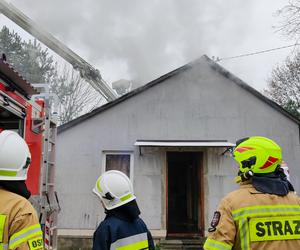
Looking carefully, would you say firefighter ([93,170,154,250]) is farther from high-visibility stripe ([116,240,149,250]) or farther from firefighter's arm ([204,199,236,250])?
firefighter's arm ([204,199,236,250])

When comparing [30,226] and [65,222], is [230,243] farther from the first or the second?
[65,222]

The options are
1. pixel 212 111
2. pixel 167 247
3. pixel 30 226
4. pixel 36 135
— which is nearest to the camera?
pixel 30 226

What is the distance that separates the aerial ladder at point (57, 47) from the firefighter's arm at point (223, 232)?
5.60 metres

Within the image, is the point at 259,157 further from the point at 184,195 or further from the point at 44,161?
the point at 184,195

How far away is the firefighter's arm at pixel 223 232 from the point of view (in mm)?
1719

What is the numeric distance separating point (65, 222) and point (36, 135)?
4.28m

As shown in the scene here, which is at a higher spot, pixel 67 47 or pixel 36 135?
pixel 67 47

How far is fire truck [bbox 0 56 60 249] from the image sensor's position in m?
3.29

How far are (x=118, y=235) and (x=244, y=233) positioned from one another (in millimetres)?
863

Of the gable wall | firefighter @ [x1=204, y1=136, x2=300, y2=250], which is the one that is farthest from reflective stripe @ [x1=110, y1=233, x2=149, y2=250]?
the gable wall

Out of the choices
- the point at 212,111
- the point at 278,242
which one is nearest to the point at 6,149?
the point at 278,242

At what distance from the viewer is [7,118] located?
3.54 meters

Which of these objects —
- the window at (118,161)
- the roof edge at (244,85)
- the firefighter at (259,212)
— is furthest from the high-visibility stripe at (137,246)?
the roof edge at (244,85)

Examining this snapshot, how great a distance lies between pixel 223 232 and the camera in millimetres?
1730
